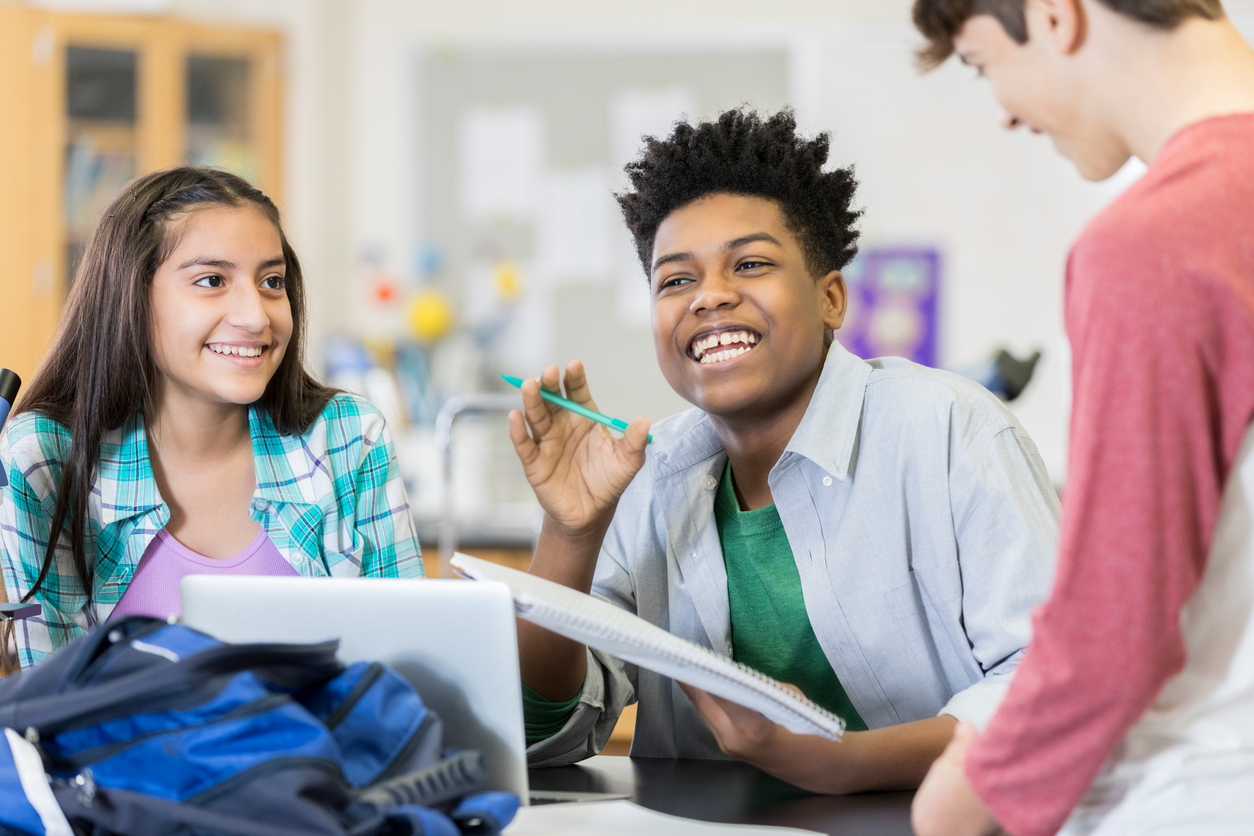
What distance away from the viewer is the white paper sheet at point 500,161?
13.5 ft

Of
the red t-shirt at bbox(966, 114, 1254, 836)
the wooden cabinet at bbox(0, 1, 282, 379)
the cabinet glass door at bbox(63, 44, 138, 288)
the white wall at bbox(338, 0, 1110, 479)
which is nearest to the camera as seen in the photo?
the red t-shirt at bbox(966, 114, 1254, 836)

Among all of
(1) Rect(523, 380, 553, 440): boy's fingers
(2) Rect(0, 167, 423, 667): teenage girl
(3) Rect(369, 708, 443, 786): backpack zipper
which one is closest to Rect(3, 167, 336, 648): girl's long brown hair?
(2) Rect(0, 167, 423, 667): teenage girl

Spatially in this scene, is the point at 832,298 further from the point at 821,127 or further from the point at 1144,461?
the point at 821,127

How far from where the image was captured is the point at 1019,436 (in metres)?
1.18

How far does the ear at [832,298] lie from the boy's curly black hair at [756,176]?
0.05 ft

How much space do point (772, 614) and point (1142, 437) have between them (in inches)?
27.2

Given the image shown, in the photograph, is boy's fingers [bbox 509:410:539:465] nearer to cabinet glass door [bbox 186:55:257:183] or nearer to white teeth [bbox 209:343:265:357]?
white teeth [bbox 209:343:265:357]

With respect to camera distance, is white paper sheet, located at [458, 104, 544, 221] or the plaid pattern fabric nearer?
the plaid pattern fabric

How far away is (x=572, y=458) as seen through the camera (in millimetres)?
1247

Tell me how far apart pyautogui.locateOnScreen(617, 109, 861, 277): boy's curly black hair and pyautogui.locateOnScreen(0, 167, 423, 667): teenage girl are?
470mm

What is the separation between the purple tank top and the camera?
1.33 metres

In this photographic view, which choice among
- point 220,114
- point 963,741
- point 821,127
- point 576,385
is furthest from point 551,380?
point 220,114

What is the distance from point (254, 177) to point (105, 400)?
2730 mm

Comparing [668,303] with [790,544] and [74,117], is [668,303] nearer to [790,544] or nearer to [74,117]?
[790,544]
